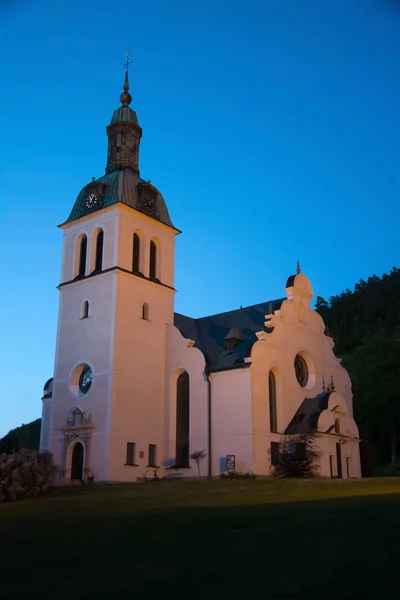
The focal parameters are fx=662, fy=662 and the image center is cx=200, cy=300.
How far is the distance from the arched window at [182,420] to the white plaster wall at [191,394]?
25 centimetres

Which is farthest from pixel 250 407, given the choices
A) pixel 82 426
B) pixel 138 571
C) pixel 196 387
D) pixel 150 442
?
pixel 138 571

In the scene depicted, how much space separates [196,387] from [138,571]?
93.4ft

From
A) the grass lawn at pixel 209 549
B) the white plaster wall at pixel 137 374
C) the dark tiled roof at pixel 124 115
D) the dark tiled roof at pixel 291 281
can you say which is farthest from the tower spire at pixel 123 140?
the grass lawn at pixel 209 549

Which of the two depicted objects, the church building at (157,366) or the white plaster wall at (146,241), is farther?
the white plaster wall at (146,241)

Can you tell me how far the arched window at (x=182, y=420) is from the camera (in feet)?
131

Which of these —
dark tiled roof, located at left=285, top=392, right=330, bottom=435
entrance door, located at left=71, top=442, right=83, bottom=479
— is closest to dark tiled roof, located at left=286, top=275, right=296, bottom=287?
dark tiled roof, located at left=285, top=392, right=330, bottom=435

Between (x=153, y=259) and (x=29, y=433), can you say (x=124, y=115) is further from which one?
(x=29, y=433)

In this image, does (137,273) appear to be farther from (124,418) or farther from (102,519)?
(102,519)

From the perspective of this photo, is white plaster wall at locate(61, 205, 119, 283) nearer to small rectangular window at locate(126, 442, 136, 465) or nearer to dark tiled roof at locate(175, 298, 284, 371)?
dark tiled roof at locate(175, 298, 284, 371)

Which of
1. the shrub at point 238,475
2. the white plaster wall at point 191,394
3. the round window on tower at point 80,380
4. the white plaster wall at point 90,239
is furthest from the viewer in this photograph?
the white plaster wall at point 90,239

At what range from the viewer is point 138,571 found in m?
11.8

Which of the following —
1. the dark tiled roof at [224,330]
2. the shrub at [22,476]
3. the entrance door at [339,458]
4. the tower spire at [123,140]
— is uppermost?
the tower spire at [123,140]

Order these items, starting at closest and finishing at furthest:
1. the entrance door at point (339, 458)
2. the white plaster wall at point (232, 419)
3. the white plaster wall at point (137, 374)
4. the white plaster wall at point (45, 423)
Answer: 1. the white plaster wall at point (232, 419)
2. the white plaster wall at point (137, 374)
3. the entrance door at point (339, 458)
4. the white plaster wall at point (45, 423)

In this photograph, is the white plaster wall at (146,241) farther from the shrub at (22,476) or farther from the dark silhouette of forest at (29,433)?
the dark silhouette of forest at (29,433)
